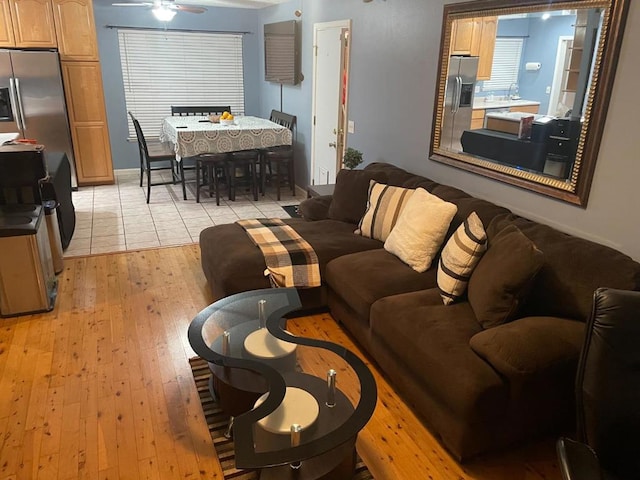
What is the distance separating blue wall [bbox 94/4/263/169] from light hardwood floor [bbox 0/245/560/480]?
4040 millimetres

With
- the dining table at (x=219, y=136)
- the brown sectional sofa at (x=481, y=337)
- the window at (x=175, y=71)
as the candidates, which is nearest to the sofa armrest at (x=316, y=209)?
the brown sectional sofa at (x=481, y=337)

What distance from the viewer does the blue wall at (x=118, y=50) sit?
654 centimetres

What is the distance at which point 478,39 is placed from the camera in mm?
3000

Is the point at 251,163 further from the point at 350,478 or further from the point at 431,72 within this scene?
the point at 350,478

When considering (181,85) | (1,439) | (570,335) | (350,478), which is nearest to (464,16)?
(570,335)

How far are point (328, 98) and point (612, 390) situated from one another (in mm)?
4434

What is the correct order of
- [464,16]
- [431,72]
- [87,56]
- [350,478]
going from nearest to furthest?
[350,478] < [464,16] < [431,72] < [87,56]

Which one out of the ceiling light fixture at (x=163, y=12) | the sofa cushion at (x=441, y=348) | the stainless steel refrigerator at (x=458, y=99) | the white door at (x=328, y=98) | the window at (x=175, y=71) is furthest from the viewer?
the window at (x=175, y=71)

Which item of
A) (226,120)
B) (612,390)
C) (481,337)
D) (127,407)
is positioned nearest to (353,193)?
(481,337)

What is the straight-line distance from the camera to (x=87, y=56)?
584 centimetres

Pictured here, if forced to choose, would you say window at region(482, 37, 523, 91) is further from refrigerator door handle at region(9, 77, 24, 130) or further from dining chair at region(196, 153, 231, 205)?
refrigerator door handle at region(9, 77, 24, 130)

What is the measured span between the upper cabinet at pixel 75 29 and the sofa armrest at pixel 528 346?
18.9ft

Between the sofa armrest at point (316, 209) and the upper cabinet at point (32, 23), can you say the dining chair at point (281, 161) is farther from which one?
the upper cabinet at point (32, 23)

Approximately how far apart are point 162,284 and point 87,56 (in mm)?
3688
